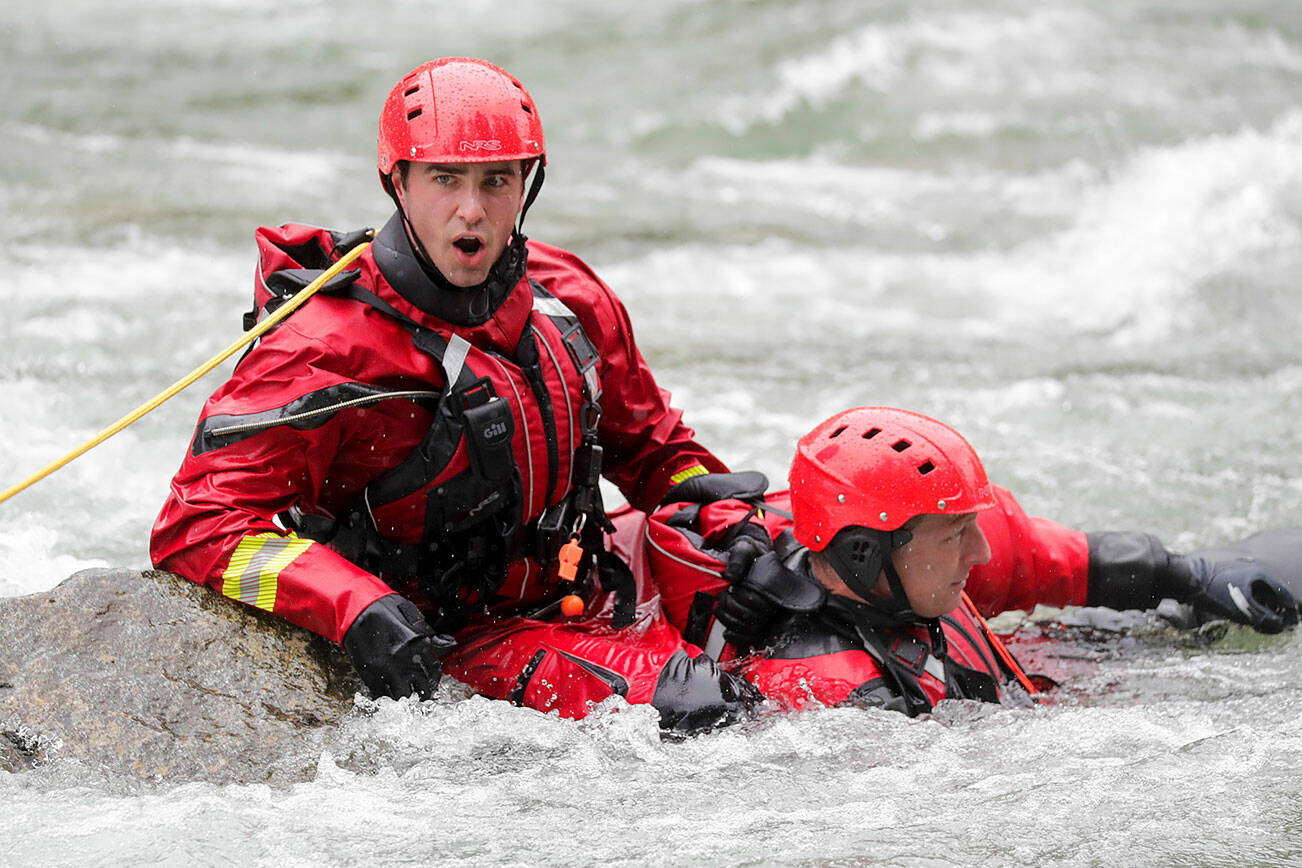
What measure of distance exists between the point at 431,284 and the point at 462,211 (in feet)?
0.70

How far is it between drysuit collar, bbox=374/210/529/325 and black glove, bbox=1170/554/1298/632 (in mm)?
2447

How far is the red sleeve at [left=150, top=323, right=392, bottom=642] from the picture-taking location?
11.4 feet

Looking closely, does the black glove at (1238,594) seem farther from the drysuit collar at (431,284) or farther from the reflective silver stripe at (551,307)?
the drysuit collar at (431,284)

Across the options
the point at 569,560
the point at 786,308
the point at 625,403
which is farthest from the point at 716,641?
the point at 786,308

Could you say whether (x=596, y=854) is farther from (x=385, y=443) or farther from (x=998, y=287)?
(x=998, y=287)

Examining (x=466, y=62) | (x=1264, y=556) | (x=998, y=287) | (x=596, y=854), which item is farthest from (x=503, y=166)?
(x=998, y=287)

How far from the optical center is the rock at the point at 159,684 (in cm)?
333

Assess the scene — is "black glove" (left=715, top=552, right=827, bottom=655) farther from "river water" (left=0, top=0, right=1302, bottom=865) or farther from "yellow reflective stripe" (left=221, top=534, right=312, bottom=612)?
"yellow reflective stripe" (left=221, top=534, right=312, bottom=612)

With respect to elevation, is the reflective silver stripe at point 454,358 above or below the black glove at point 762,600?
above

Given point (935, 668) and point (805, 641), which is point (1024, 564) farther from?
point (805, 641)

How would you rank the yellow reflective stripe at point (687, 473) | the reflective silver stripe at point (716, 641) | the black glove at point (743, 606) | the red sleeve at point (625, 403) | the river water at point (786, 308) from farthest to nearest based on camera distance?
the yellow reflective stripe at point (687, 473) → the red sleeve at point (625, 403) → the reflective silver stripe at point (716, 641) → the black glove at point (743, 606) → the river water at point (786, 308)

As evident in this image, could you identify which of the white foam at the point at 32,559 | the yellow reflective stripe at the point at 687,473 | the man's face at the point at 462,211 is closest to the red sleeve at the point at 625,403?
the yellow reflective stripe at the point at 687,473

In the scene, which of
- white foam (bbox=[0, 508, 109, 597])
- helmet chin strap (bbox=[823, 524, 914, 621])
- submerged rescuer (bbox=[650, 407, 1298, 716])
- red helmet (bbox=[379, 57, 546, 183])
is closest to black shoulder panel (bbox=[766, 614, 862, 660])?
submerged rescuer (bbox=[650, 407, 1298, 716])

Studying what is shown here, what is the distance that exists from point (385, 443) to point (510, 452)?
12.7 inches
